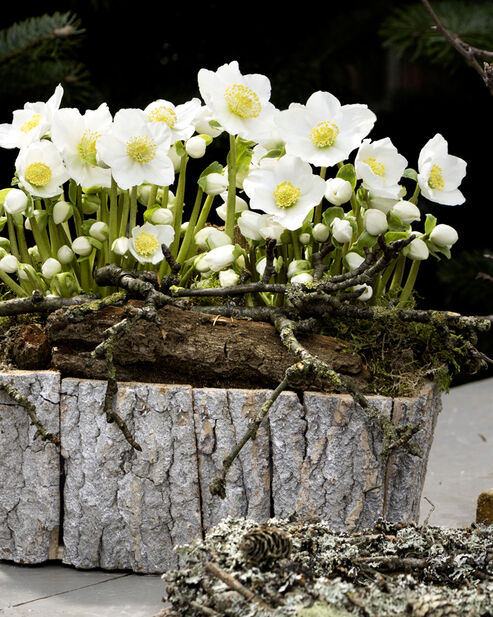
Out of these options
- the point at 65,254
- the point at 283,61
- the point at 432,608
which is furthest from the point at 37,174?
the point at 283,61

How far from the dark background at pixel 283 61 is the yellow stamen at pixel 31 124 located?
1.04 m

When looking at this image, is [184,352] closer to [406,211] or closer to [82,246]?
[82,246]

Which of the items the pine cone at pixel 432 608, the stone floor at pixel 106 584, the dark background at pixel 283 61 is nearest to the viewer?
the pine cone at pixel 432 608

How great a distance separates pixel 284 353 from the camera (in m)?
0.97

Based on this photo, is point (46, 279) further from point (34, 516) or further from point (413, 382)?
point (413, 382)

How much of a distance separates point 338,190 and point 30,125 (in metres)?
0.42

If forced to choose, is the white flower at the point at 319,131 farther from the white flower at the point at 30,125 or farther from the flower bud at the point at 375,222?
the white flower at the point at 30,125

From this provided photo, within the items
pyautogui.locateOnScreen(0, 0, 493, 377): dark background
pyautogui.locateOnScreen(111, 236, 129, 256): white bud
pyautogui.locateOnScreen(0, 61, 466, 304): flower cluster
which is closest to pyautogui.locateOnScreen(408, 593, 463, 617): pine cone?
pyautogui.locateOnScreen(0, 61, 466, 304): flower cluster

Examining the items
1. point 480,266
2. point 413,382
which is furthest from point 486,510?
point 480,266

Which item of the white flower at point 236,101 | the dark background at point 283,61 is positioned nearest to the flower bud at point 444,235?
the white flower at point 236,101

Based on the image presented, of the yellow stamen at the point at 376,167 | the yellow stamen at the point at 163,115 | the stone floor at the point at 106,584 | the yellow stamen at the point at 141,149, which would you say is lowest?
the stone floor at the point at 106,584

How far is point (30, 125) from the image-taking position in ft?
3.53

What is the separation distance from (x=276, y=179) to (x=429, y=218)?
0.21 metres

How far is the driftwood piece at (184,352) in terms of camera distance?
97 centimetres
